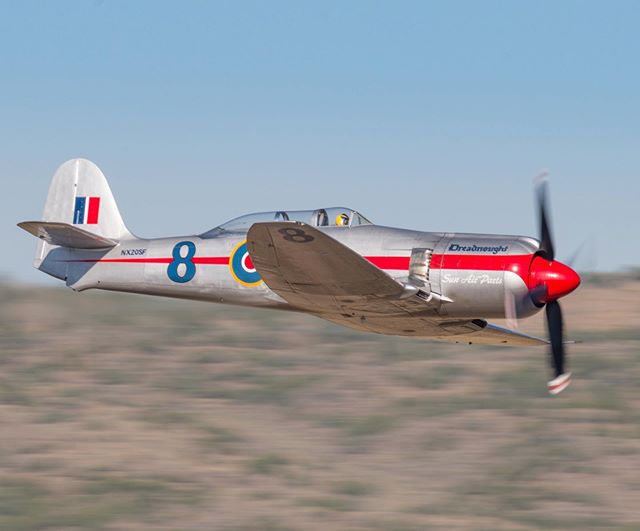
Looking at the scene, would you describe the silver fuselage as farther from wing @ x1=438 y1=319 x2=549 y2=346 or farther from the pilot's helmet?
wing @ x1=438 y1=319 x2=549 y2=346

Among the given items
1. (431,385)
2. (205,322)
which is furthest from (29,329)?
(431,385)

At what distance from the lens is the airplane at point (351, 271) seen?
42.9 feet

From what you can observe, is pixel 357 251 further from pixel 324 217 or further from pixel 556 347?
pixel 556 347

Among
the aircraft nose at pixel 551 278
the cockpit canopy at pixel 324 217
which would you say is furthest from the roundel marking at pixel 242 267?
the aircraft nose at pixel 551 278

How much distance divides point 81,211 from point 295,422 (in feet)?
32.2

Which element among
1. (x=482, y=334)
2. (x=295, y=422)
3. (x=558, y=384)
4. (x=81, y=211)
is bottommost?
(x=295, y=422)

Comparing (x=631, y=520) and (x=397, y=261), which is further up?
(x=397, y=261)

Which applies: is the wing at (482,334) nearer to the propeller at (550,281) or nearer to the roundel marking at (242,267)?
the propeller at (550,281)

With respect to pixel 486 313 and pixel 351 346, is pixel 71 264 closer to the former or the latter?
pixel 486 313

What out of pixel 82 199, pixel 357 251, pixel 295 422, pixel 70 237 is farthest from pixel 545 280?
pixel 295 422

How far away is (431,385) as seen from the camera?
2669 cm

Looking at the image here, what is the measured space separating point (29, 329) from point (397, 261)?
19.0 m

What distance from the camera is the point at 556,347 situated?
1433 cm

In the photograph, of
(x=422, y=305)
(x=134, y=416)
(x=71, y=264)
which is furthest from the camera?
(x=134, y=416)
